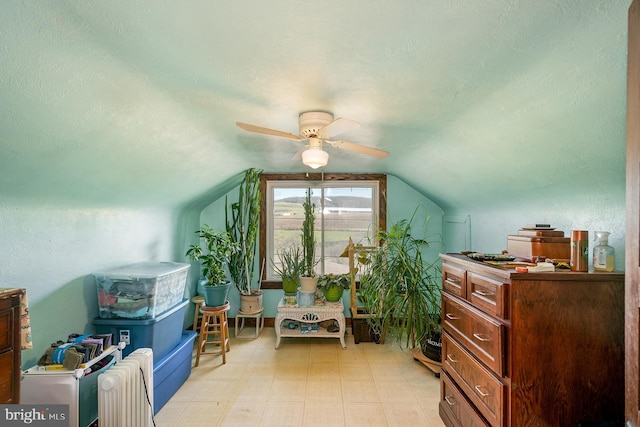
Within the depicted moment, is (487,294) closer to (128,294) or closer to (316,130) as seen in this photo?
(316,130)

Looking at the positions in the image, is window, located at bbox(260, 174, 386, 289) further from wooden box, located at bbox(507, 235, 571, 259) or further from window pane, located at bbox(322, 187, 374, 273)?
wooden box, located at bbox(507, 235, 571, 259)

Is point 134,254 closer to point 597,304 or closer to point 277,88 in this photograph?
point 277,88

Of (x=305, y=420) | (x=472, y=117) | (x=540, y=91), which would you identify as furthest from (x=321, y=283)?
(x=540, y=91)

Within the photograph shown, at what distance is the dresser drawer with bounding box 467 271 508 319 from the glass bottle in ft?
1.36

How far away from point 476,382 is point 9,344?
2161 mm

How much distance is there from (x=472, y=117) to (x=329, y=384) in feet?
7.87

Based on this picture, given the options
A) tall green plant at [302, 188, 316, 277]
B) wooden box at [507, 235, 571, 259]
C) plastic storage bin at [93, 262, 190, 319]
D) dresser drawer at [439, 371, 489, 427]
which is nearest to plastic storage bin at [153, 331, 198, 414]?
plastic storage bin at [93, 262, 190, 319]

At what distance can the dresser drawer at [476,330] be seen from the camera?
4.99 feet

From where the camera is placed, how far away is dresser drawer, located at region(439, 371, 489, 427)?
1.78 metres

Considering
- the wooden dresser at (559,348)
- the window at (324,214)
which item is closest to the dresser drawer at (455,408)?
the wooden dresser at (559,348)

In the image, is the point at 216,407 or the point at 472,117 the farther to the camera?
the point at 216,407

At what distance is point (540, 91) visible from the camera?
53.1 inches

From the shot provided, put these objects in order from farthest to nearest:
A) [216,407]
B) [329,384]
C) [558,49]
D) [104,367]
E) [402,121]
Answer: [329,384], [216,407], [402,121], [104,367], [558,49]

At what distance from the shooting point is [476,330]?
1.75 metres
